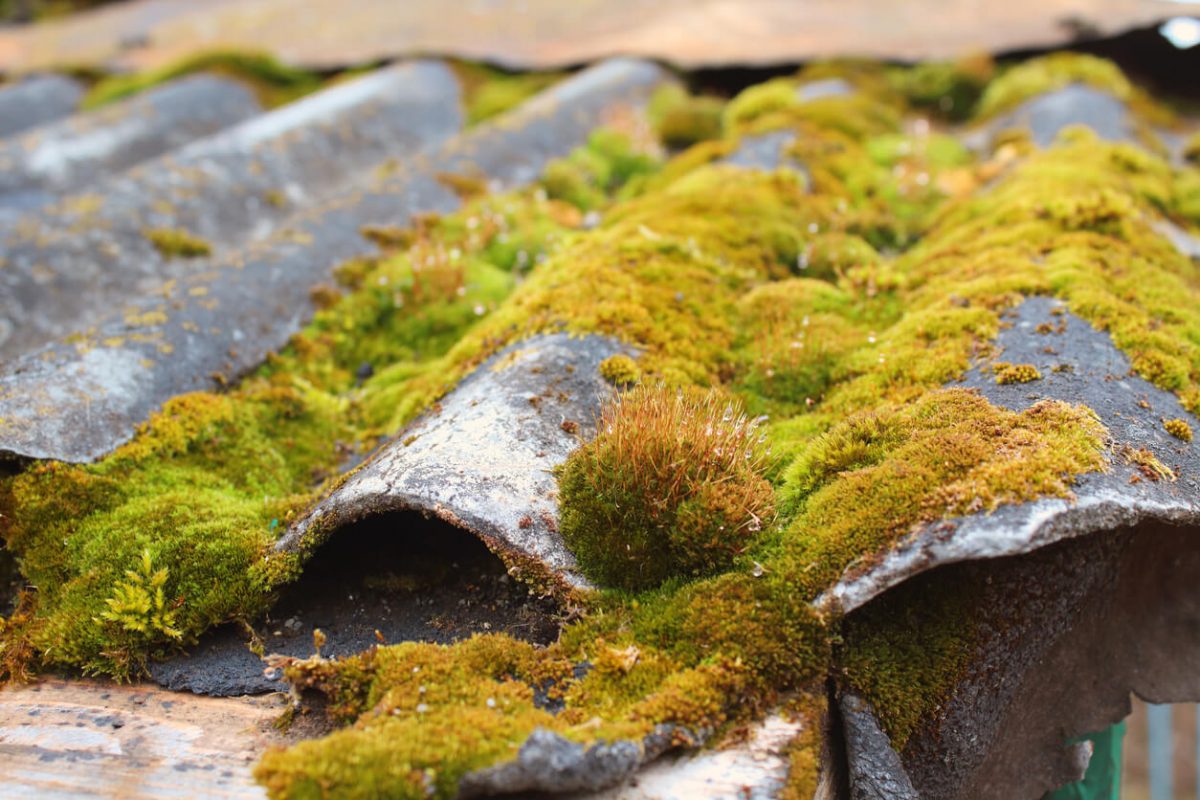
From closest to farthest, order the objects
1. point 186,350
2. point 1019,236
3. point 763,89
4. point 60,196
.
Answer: point 186,350, point 1019,236, point 60,196, point 763,89

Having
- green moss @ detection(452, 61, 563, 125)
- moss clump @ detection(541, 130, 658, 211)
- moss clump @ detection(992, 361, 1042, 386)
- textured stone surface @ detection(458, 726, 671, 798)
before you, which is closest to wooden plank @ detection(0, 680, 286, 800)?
textured stone surface @ detection(458, 726, 671, 798)

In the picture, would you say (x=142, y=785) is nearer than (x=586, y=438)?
Yes

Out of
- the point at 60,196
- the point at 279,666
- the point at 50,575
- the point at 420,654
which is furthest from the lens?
the point at 60,196

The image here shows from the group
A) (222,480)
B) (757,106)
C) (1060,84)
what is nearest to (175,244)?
(222,480)

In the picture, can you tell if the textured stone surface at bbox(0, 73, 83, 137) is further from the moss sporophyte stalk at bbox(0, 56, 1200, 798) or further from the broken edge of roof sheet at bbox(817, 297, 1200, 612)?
the broken edge of roof sheet at bbox(817, 297, 1200, 612)

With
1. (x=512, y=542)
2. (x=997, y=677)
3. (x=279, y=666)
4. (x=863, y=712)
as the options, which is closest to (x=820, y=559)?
(x=863, y=712)

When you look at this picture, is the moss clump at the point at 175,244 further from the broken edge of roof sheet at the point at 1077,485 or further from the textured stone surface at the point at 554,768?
the broken edge of roof sheet at the point at 1077,485

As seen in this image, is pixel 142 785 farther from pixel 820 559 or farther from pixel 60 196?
pixel 60 196
